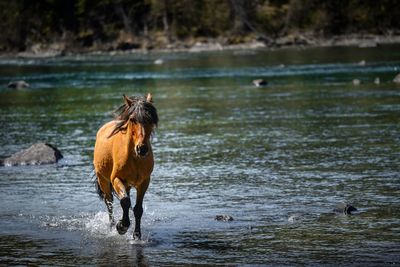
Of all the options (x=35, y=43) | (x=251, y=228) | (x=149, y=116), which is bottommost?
(x=35, y=43)

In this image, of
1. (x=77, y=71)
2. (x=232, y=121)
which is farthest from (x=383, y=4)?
(x=232, y=121)

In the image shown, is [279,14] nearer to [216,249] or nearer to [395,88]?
[395,88]

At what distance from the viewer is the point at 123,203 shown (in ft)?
47.1

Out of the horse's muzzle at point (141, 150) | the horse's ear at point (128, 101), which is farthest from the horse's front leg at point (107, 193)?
the horse's muzzle at point (141, 150)

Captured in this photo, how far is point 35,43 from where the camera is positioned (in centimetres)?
13738

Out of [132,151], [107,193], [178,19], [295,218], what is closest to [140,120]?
[132,151]

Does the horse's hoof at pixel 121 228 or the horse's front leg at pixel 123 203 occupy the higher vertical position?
the horse's front leg at pixel 123 203

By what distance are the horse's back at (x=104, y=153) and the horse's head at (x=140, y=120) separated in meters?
0.75

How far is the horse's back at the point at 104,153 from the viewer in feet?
50.0

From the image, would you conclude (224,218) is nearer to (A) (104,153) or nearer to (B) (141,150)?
(A) (104,153)

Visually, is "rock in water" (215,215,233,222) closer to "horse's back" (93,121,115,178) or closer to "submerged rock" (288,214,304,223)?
"submerged rock" (288,214,304,223)

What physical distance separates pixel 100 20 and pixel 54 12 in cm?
900

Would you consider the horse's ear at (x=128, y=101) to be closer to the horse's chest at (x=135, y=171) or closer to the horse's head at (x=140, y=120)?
the horse's head at (x=140, y=120)

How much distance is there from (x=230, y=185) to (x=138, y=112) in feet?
19.0
